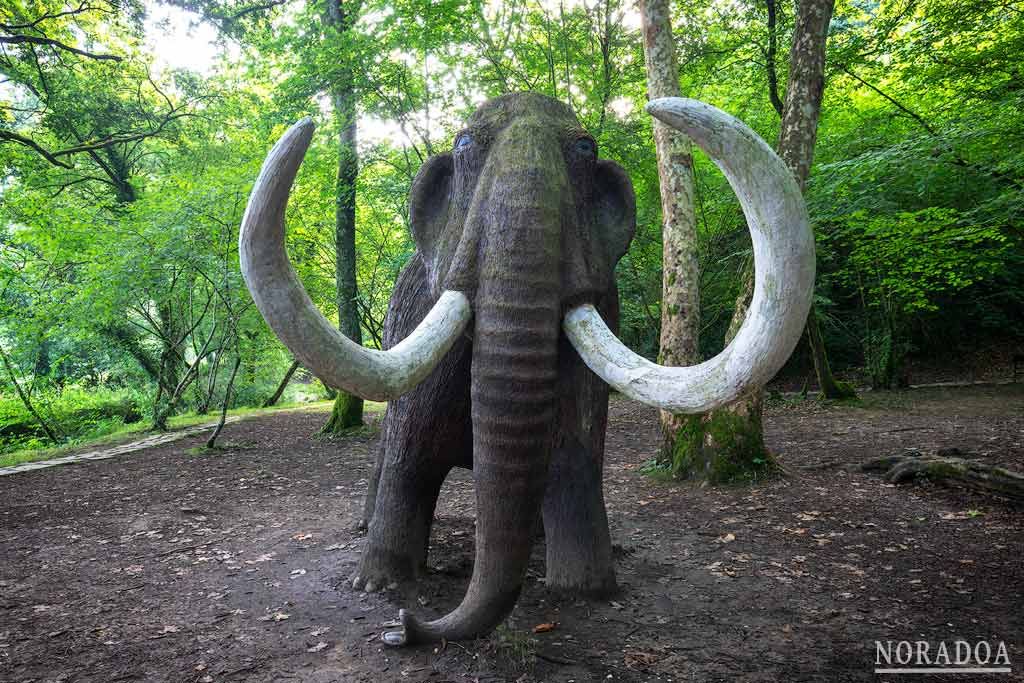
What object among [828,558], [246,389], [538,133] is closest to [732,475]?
[828,558]

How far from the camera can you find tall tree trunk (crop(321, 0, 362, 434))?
10219 millimetres

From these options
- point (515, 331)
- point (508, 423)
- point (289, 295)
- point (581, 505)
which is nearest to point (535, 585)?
point (581, 505)

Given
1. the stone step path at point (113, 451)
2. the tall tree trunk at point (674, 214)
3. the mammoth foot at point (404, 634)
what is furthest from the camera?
the stone step path at point (113, 451)

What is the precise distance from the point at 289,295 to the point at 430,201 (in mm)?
1305

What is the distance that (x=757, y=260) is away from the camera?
1938 millimetres

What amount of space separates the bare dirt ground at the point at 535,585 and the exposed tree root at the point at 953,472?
0.12m

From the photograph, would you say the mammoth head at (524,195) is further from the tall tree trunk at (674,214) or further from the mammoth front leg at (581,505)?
the tall tree trunk at (674,214)

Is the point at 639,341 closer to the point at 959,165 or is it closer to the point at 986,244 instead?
the point at 986,244

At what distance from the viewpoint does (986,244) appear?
1184 centimetres

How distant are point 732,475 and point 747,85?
8780 millimetres

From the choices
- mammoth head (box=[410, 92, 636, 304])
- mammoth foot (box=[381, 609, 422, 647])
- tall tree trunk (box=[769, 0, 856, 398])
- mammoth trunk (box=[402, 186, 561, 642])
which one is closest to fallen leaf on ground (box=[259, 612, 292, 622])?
mammoth foot (box=[381, 609, 422, 647])

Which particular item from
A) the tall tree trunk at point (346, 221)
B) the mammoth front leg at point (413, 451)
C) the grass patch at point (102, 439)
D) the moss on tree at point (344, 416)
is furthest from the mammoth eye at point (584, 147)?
the moss on tree at point (344, 416)

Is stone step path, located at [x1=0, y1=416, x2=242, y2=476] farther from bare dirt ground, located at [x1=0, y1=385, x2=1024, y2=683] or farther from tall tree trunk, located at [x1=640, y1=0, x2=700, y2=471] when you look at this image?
tall tree trunk, located at [x1=640, y1=0, x2=700, y2=471]

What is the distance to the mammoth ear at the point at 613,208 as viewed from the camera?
9.84ft
